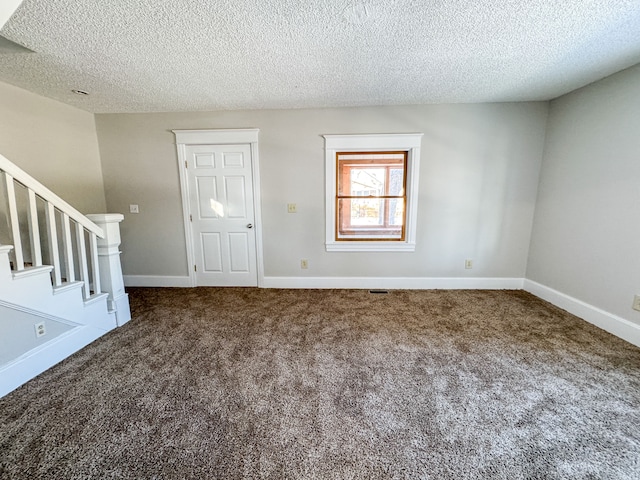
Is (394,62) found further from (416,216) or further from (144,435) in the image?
(144,435)

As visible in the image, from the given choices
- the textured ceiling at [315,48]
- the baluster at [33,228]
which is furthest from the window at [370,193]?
the baluster at [33,228]

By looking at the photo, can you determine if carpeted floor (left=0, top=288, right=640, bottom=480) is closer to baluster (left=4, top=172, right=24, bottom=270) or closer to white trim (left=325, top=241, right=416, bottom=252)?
baluster (left=4, top=172, right=24, bottom=270)

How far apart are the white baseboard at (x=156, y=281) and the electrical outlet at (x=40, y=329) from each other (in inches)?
68.1

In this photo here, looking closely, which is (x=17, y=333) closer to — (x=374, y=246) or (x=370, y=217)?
(x=374, y=246)

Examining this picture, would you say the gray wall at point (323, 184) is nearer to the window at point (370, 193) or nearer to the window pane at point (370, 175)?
the window at point (370, 193)

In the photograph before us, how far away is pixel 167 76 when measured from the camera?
7.48 feet

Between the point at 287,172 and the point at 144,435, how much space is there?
2804 mm

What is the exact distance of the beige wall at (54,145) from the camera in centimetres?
248

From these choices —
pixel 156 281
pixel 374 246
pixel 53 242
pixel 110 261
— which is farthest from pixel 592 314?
Answer: pixel 156 281

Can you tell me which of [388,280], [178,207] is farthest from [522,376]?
[178,207]

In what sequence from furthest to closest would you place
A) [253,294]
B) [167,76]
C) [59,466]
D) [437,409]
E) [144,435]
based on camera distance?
[253,294], [167,76], [437,409], [144,435], [59,466]

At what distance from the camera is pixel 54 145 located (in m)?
2.84

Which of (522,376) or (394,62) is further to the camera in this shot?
(394,62)

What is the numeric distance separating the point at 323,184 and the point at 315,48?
159 centimetres
